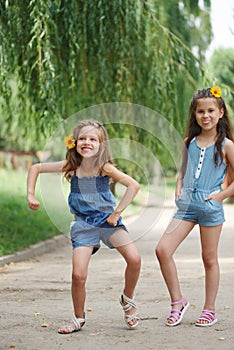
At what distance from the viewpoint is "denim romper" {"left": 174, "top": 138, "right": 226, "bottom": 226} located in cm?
531

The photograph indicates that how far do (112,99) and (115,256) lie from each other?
2.20 m

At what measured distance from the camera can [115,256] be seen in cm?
→ 1074

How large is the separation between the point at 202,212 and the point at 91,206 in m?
0.77

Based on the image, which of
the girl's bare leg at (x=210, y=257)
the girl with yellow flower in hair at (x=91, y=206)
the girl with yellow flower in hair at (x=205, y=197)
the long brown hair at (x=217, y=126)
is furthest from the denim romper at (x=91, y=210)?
the long brown hair at (x=217, y=126)

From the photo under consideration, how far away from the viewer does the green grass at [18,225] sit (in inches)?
431

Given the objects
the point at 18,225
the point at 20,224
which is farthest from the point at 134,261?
the point at 20,224

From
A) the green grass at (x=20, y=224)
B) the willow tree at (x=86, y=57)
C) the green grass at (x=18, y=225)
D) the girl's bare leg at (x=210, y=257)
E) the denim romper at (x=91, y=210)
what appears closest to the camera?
the denim romper at (x=91, y=210)

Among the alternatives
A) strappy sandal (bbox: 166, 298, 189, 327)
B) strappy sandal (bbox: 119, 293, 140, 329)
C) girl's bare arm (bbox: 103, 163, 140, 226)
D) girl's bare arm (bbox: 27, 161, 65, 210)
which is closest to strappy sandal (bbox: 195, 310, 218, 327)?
strappy sandal (bbox: 166, 298, 189, 327)

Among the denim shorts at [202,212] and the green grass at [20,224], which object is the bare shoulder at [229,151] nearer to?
the denim shorts at [202,212]

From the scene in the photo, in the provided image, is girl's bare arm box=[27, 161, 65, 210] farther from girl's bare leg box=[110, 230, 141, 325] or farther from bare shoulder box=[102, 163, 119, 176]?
→ girl's bare leg box=[110, 230, 141, 325]

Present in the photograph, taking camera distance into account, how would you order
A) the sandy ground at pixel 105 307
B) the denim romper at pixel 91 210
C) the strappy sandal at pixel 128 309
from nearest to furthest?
the sandy ground at pixel 105 307 → the denim romper at pixel 91 210 → the strappy sandal at pixel 128 309

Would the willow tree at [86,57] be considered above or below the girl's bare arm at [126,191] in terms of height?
above

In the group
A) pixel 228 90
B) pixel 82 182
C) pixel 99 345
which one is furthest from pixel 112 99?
pixel 99 345

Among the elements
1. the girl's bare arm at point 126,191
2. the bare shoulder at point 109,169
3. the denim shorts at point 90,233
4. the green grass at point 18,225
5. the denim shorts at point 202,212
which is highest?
the bare shoulder at point 109,169
